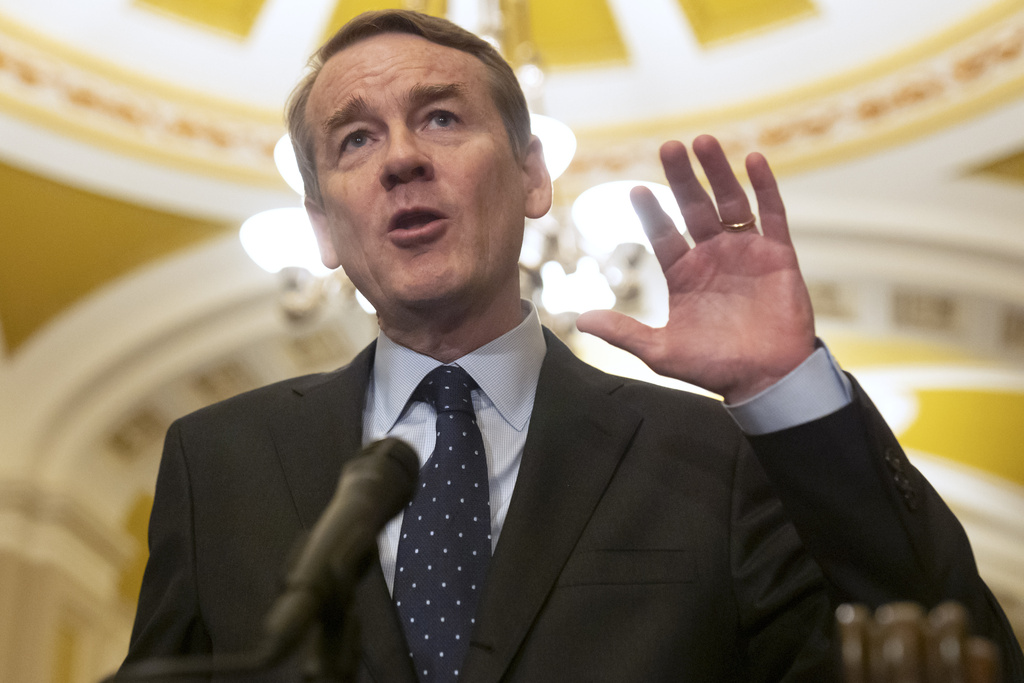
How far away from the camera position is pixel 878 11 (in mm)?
6969

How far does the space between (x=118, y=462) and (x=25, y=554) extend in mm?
1249

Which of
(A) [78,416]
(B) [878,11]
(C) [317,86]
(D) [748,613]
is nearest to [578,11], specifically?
(B) [878,11]

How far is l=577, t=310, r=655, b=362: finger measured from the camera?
4.80 feet

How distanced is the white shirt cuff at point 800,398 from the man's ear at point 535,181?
0.66 m

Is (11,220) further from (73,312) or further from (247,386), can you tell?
(247,386)

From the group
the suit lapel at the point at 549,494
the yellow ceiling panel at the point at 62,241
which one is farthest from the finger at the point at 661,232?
the yellow ceiling panel at the point at 62,241

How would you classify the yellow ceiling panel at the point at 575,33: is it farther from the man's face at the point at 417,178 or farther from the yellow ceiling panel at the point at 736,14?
the man's face at the point at 417,178

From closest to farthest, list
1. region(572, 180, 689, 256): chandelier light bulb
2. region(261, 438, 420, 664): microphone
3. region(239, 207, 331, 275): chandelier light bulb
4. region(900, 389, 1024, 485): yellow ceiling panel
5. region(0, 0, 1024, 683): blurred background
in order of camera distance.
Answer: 1. region(261, 438, 420, 664): microphone
2. region(572, 180, 689, 256): chandelier light bulb
3. region(239, 207, 331, 275): chandelier light bulb
4. region(0, 0, 1024, 683): blurred background
5. region(900, 389, 1024, 485): yellow ceiling panel

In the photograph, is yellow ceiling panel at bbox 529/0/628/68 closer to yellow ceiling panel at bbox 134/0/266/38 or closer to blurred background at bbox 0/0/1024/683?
blurred background at bbox 0/0/1024/683

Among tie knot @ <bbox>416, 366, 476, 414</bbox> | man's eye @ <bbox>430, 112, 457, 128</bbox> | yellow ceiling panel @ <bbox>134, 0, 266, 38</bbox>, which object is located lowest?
tie knot @ <bbox>416, 366, 476, 414</bbox>

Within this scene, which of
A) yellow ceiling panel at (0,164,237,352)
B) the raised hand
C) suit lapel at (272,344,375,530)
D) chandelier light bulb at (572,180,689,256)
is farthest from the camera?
yellow ceiling panel at (0,164,237,352)

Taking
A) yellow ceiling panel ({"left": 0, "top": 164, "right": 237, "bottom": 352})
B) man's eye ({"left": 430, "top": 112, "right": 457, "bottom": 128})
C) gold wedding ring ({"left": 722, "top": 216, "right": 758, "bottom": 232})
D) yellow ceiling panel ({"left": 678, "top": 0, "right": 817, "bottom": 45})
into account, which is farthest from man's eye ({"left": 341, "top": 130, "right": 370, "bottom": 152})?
yellow ceiling panel ({"left": 0, "top": 164, "right": 237, "bottom": 352})

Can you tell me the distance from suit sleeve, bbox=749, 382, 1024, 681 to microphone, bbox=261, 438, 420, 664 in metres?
0.47

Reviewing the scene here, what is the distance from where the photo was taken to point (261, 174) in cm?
764
